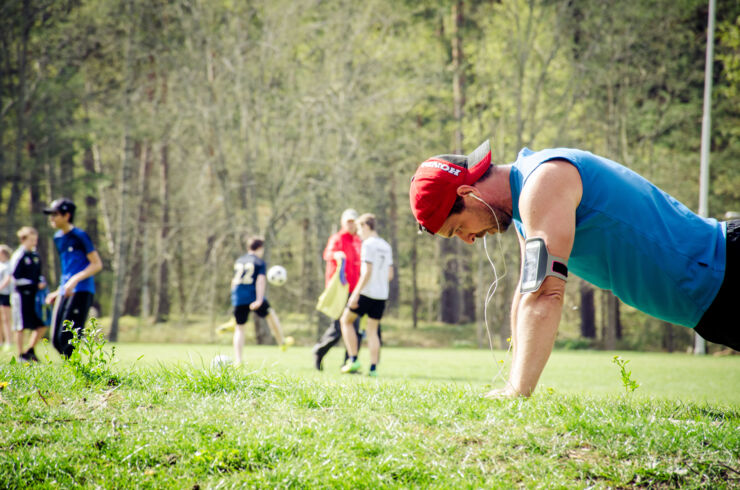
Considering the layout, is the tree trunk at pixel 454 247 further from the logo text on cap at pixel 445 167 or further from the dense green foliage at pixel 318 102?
the logo text on cap at pixel 445 167

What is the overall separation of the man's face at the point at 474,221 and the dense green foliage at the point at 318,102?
21.7 m

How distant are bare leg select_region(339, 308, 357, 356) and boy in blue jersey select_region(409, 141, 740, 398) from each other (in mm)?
7945

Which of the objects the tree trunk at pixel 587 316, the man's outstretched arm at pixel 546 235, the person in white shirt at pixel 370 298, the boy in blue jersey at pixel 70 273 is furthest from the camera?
the tree trunk at pixel 587 316

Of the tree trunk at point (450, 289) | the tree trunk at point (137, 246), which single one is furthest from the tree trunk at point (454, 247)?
the tree trunk at point (137, 246)

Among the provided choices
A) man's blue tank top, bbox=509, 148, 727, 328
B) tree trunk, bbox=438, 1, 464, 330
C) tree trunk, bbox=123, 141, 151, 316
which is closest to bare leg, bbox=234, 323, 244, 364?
man's blue tank top, bbox=509, 148, 727, 328

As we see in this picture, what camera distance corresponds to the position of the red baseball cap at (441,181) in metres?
3.01

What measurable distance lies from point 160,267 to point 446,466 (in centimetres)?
3209

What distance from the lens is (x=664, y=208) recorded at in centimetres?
284

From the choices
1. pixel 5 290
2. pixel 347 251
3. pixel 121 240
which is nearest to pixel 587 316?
pixel 347 251

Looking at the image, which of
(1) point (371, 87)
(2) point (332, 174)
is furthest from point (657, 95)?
(2) point (332, 174)

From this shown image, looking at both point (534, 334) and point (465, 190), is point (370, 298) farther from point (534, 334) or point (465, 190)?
point (534, 334)

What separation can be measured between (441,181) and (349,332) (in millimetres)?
8118

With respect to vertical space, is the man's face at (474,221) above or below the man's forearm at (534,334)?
above

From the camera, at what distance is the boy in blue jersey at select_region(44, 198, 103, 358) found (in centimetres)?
847
